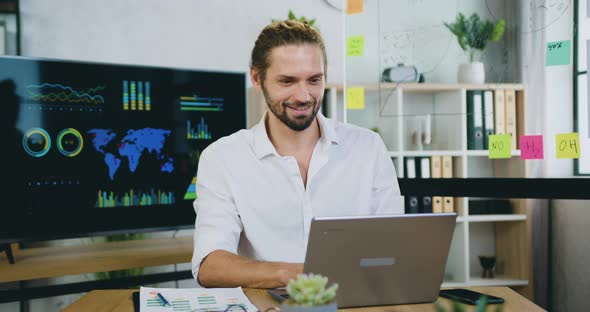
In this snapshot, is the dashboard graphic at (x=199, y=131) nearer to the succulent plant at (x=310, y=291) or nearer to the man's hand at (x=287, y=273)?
the man's hand at (x=287, y=273)

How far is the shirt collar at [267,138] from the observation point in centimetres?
175

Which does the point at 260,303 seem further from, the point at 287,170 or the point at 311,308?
the point at 287,170

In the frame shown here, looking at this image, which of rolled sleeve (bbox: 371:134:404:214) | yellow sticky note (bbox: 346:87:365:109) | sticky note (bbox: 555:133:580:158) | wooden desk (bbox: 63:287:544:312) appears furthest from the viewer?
yellow sticky note (bbox: 346:87:365:109)

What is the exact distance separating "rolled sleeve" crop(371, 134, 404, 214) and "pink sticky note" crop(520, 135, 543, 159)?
0.65 m

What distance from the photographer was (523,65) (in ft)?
7.43

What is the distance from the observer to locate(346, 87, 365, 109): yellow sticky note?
9.16 ft

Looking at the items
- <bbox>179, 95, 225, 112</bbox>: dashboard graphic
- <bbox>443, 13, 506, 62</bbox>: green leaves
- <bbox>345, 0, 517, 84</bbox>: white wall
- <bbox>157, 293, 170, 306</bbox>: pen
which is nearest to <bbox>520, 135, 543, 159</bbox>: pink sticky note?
<bbox>345, 0, 517, 84</bbox>: white wall

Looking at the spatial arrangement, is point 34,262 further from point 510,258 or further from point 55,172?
point 510,258

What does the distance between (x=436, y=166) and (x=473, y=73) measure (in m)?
0.72

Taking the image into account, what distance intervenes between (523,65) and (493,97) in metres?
0.25

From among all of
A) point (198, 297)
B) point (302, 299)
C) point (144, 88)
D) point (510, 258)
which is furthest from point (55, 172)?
point (510, 258)

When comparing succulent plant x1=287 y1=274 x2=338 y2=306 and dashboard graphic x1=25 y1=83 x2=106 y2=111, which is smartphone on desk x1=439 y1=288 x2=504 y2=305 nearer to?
succulent plant x1=287 y1=274 x2=338 y2=306

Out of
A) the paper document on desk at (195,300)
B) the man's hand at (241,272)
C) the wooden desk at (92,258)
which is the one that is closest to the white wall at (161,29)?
the wooden desk at (92,258)

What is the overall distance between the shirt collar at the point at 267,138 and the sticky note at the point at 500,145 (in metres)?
0.85
